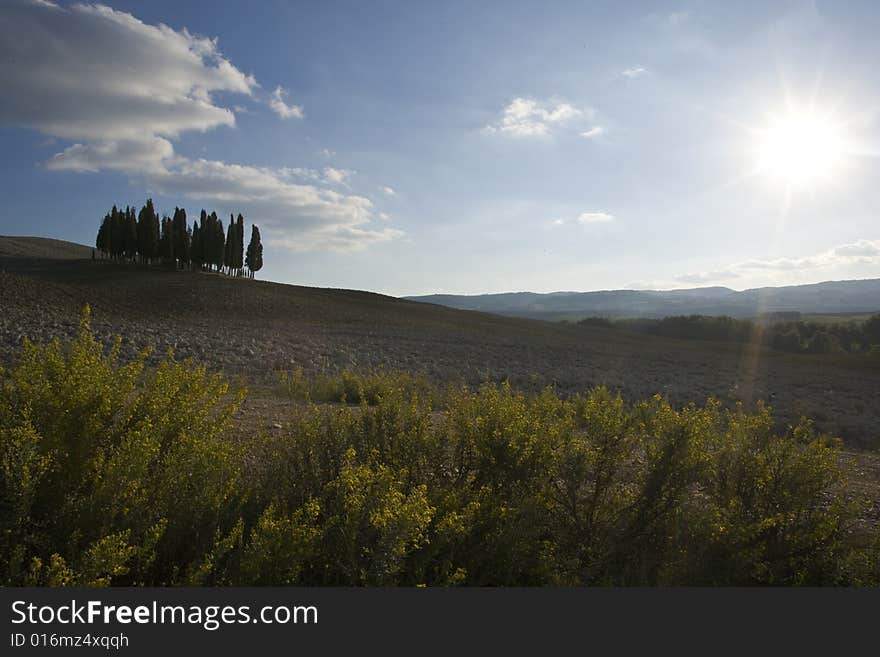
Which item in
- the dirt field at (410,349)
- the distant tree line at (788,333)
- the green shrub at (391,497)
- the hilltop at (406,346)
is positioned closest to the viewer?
the green shrub at (391,497)

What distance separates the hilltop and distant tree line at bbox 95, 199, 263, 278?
11.3 meters

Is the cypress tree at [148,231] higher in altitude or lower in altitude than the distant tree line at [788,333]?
higher

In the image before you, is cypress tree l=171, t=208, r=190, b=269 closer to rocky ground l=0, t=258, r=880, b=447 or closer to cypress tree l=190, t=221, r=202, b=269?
cypress tree l=190, t=221, r=202, b=269

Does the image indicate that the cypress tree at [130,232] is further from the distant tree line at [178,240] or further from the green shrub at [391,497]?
the green shrub at [391,497]

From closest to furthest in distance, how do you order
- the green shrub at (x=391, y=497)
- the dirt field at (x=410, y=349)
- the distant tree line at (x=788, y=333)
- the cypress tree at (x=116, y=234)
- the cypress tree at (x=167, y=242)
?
the green shrub at (x=391, y=497)
the dirt field at (x=410, y=349)
the distant tree line at (x=788, y=333)
the cypress tree at (x=167, y=242)
the cypress tree at (x=116, y=234)

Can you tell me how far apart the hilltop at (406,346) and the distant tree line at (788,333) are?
1413 cm

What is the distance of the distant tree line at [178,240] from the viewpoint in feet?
205

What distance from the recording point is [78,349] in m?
3.79

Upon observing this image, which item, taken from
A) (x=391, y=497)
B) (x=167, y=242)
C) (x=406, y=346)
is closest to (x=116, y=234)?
(x=167, y=242)

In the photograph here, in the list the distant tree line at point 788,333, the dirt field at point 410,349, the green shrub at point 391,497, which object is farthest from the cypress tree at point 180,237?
the green shrub at point 391,497

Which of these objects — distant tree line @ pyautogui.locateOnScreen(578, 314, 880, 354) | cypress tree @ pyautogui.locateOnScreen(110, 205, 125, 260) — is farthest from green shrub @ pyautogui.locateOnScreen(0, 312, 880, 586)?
cypress tree @ pyautogui.locateOnScreen(110, 205, 125, 260)

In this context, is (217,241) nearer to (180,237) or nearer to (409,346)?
(180,237)

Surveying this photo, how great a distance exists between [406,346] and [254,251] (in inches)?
1967

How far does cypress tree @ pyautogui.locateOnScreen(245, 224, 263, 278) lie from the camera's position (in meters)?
69.5
